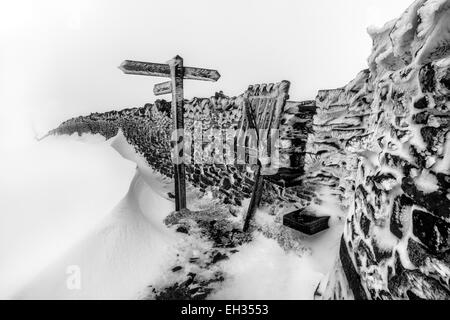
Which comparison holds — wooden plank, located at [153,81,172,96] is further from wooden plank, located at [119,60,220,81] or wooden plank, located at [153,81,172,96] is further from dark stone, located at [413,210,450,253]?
dark stone, located at [413,210,450,253]

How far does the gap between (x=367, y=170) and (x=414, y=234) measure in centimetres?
66

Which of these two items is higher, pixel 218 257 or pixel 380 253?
pixel 380 253

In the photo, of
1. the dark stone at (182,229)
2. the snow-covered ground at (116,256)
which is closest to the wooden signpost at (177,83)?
the dark stone at (182,229)

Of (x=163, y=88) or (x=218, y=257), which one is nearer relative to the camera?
(x=218, y=257)

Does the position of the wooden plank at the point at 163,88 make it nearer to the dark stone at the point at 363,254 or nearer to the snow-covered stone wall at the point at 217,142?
the snow-covered stone wall at the point at 217,142

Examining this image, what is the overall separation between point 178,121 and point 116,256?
270cm

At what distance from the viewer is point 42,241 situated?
361cm

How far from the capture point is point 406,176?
1.20m

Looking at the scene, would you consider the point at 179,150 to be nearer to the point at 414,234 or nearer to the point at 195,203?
→ the point at 195,203

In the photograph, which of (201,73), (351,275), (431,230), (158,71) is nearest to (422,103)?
(431,230)

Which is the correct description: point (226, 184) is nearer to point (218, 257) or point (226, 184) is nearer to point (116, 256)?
point (218, 257)

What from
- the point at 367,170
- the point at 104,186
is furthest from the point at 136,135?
the point at 367,170

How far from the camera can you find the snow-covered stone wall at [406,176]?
0.99 meters

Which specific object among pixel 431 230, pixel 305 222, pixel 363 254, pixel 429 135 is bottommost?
pixel 305 222
